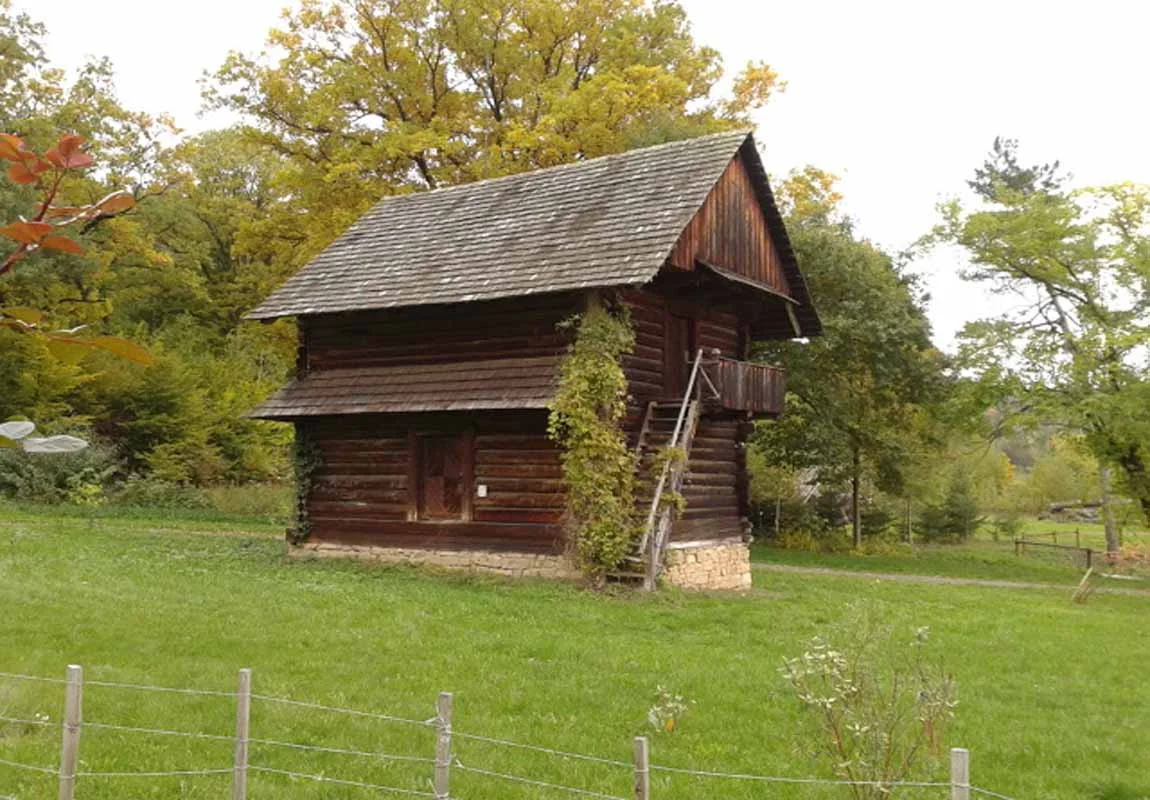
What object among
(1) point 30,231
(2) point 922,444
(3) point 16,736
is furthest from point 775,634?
(2) point 922,444

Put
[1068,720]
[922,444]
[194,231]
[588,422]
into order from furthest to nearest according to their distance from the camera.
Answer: [194,231] → [922,444] → [588,422] → [1068,720]

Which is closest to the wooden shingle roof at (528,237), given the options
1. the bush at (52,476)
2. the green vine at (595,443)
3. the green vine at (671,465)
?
the green vine at (595,443)

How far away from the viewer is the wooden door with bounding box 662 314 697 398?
66.2ft

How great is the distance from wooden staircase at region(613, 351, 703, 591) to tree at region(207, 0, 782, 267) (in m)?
15.3

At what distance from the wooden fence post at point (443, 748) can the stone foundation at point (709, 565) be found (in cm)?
1289

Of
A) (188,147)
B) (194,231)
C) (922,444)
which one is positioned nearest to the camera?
(922,444)

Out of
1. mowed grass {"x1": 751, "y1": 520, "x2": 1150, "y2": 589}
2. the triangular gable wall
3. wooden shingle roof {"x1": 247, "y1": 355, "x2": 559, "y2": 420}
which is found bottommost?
mowed grass {"x1": 751, "y1": 520, "x2": 1150, "y2": 589}

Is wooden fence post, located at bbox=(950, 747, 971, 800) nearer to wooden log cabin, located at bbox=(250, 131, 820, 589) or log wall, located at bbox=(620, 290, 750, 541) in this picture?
wooden log cabin, located at bbox=(250, 131, 820, 589)

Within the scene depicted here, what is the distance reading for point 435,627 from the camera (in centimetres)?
1315

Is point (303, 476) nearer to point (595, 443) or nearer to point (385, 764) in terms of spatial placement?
point (595, 443)

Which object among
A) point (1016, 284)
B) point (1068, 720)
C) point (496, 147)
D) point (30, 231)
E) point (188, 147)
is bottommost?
point (1068, 720)

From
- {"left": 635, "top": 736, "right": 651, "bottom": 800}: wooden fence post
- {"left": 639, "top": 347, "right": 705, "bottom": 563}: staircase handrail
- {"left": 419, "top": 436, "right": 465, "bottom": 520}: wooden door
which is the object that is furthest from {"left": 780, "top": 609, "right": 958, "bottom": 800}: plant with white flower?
{"left": 419, "top": 436, "right": 465, "bottom": 520}: wooden door

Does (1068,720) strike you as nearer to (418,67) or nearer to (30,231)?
(30,231)

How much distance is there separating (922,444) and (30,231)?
33.8 metres
